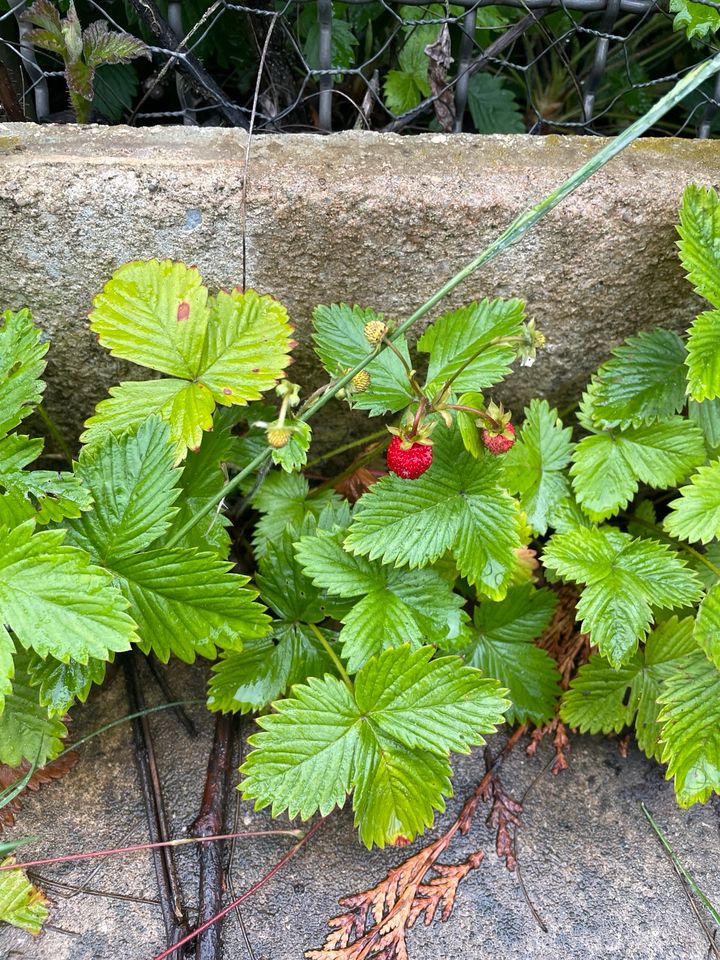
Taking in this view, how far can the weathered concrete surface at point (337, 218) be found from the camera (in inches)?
46.6

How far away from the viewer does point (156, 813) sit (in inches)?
47.9

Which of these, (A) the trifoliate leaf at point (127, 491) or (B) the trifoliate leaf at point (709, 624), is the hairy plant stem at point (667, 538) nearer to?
(B) the trifoliate leaf at point (709, 624)

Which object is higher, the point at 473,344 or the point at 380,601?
the point at 473,344

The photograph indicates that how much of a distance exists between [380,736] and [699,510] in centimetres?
65

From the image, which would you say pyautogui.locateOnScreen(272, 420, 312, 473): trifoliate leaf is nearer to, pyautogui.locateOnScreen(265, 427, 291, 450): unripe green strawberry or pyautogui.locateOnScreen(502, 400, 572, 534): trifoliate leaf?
pyautogui.locateOnScreen(265, 427, 291, 450): unripe green strawberry

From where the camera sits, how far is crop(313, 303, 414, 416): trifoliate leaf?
1.21m

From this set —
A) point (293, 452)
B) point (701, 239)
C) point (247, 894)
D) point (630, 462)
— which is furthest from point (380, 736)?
point (701, 239)

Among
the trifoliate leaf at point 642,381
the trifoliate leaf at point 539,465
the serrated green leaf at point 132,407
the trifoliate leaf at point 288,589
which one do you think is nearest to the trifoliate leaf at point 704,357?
the trifoliate leaf at point 642,381

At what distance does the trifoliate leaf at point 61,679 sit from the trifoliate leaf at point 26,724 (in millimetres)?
105

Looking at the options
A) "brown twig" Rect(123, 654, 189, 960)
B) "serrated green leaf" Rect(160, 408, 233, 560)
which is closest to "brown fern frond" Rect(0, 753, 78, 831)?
"brown twig" Rect(123, 654, 189, 960)

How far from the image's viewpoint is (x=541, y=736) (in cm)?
138

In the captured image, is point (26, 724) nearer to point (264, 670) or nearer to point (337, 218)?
point (264, 670)

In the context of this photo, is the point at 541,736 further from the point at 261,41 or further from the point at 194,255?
the point at 261,41

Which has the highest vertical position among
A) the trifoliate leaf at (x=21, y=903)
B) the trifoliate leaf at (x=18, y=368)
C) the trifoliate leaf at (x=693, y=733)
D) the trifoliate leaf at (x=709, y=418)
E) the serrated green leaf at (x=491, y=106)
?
the serrated green leaf at (x=491, y=106)
